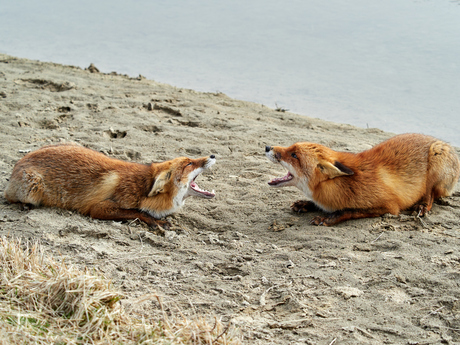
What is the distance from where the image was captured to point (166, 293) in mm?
4086

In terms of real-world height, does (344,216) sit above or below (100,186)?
below

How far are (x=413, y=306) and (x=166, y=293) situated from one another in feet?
7.37

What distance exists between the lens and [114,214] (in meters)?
5.67

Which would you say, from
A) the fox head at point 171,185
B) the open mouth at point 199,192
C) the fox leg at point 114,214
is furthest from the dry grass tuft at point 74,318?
the open mouth at point 199,192

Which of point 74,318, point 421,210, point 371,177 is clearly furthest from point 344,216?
point 74,318

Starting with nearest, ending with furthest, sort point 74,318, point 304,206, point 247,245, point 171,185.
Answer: point 74,318
point 247,245
point 171,185
point 304,206

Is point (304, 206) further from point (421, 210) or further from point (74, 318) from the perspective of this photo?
point (74, 318)

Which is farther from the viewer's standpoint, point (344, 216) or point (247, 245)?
point (344, 216)

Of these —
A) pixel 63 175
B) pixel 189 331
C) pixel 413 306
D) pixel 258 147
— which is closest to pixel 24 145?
pixel 63 175

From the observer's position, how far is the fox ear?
5.67m

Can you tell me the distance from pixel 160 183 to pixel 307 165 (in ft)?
6.38

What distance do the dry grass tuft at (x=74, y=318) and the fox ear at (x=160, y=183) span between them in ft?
6.53

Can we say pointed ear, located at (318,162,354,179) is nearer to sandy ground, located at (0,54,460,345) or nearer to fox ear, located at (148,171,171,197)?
sandy ground, located at (0,54,460,345)

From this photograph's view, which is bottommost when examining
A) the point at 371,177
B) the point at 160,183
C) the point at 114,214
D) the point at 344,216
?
the point at 114,214
